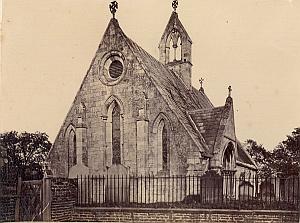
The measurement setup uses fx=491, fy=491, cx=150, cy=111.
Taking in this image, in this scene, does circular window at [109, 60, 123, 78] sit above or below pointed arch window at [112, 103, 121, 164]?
above

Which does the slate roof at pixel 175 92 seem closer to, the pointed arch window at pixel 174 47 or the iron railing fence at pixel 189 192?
the pointed arch window at pixel 174 47

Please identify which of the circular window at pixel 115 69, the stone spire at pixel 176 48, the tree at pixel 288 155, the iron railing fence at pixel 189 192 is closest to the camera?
the tree at pixel 288 155

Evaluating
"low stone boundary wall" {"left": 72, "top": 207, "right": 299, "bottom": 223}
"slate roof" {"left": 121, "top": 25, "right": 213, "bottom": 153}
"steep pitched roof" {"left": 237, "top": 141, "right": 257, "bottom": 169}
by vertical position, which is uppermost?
"slate roof" {"left": 121, "top": 25, "right": 213, "bottom": 153}

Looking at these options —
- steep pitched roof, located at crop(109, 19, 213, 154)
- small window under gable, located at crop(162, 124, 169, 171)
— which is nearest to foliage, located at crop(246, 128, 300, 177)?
steep pitched roof, located at crop(109, 19, 213, 154)

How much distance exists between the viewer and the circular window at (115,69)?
3264 mm

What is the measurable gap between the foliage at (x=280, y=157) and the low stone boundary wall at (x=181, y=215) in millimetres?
242

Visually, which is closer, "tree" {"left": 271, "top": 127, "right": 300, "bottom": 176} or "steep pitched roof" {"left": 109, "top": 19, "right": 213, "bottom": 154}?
"tree" {"left": 271, "top": 127, "right": 300, "bottom": 176}

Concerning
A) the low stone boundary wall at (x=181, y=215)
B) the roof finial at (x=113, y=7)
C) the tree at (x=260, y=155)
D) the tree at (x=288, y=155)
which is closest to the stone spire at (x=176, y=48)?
the roof finial at (x=113, y=7)

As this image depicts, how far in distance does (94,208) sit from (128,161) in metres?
0.38

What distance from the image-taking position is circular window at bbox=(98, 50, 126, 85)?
127 inches

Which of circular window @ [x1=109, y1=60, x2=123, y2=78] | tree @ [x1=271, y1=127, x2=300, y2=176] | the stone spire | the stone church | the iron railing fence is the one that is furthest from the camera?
circular window @ [x1=109, y1=60, x2=123, y2=78]

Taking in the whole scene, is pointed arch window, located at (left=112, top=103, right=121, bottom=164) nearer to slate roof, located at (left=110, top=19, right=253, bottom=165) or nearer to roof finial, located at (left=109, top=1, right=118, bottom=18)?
slate roof, located at (left=110, top=19, right=253, bottom=165)

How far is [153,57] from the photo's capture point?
321cm

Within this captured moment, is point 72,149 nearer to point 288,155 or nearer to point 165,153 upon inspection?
point 165,153
